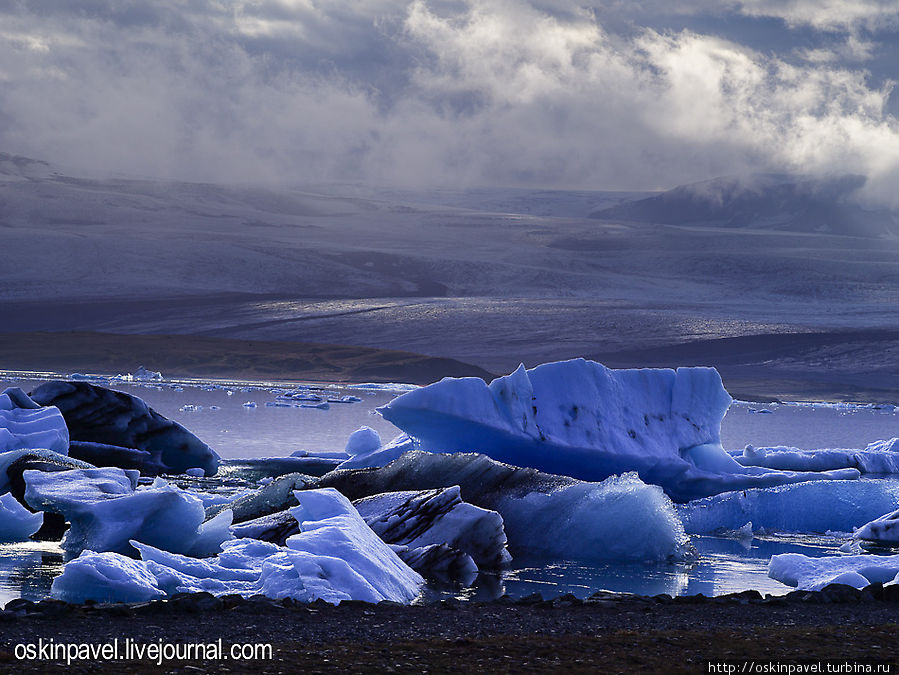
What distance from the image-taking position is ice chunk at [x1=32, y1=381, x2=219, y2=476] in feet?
49.7

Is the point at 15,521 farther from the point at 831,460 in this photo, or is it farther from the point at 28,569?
the point at 831,460

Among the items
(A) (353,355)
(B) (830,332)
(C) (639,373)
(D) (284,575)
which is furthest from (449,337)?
(D) (284,575)

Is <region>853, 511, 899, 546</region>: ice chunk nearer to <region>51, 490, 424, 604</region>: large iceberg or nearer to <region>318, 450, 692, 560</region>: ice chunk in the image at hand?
<region>318, 450, 692, 560</region>: ice chunk

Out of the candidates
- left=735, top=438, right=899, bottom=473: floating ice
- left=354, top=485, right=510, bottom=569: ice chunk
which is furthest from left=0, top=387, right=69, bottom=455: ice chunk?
left=735, top=438, right=899, bottom=473: floating ice

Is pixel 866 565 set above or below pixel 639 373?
below

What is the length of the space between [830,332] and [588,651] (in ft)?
317

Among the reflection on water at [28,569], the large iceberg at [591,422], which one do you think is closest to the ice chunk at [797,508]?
the large iceberg at [591,422]

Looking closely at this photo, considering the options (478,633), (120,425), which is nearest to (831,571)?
(478,633)

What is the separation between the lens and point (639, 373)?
1384cm

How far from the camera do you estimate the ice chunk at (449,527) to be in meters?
8.86

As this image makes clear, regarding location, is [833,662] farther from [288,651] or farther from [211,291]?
[211,291]

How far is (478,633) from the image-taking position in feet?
18.4

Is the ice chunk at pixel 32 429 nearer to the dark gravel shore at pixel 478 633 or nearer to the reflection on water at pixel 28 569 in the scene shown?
the reflection on water at pixel 28 569

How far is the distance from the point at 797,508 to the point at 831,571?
4.10 metres
